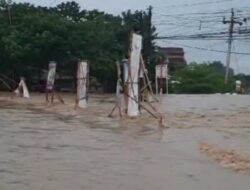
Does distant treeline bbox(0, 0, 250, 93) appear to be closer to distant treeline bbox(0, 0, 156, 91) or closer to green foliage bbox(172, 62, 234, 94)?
distant treeline bbox(0, 0, 156, 91)

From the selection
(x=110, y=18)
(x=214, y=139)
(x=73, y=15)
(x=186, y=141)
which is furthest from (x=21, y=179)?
(x=110, y=18)

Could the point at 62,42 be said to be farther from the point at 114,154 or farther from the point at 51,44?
the point at 114,154

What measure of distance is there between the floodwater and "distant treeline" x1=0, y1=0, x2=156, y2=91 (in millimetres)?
30223

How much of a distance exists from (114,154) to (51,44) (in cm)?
4010

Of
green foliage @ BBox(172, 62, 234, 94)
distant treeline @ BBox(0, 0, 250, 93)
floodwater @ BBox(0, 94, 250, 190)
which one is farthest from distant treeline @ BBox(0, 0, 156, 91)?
floodwater @ BBox(0, 94, 250, 190)

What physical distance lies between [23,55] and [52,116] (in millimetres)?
28127

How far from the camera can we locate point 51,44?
2090 inches

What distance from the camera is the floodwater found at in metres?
10.2

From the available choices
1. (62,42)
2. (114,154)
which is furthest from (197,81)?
(114,154)

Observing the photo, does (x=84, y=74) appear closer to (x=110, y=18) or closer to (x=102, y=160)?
(x=102, y=160)

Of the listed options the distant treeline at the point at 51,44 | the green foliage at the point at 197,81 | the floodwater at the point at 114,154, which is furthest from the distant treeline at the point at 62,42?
the floodwater at the point at 114,154

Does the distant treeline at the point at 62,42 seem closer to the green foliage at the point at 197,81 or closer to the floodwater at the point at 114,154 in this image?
the green foliage at the point at 197,81

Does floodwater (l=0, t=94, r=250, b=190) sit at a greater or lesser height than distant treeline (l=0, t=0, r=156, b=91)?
lesser

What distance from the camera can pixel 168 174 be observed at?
11047mm
